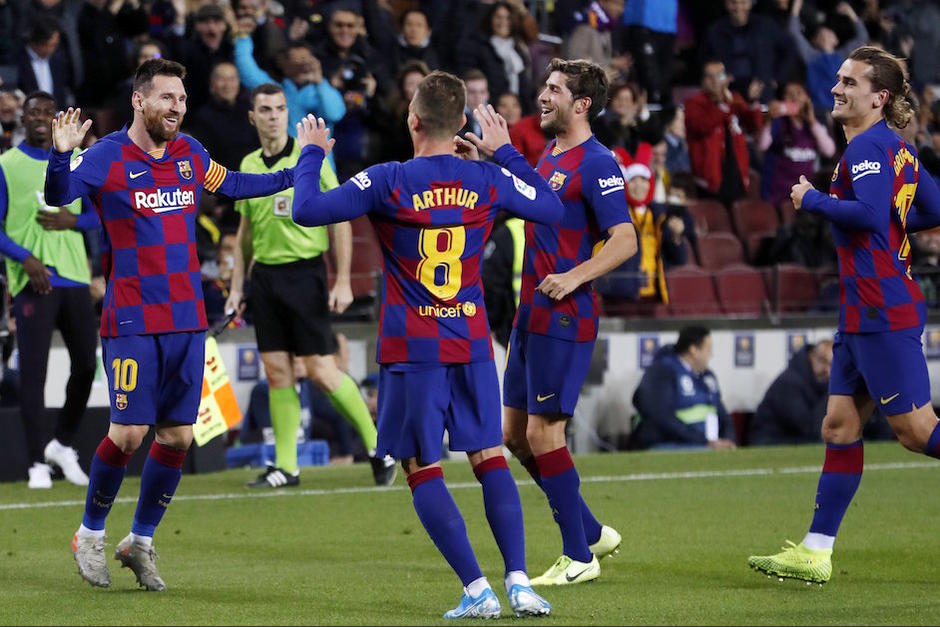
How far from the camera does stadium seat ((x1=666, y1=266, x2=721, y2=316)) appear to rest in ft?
51.7

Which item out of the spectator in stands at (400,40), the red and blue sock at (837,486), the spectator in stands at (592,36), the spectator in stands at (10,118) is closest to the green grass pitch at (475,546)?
the red and blue sock at (837,486)

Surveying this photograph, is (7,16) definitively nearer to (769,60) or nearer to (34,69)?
(34,69)

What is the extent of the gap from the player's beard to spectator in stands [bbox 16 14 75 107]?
24.0 feet

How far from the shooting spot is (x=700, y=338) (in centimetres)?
1431

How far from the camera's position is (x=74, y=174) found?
22.5 feet

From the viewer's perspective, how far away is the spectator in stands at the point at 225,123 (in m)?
14.2

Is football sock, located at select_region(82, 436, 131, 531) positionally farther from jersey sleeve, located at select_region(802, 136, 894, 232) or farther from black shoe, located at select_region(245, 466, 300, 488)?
black shoe, located at select_region(245, 466, 300, 488)

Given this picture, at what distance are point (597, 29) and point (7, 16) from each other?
6458 millimetres

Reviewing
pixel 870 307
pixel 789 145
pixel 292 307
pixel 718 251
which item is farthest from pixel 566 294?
pixel 789 145

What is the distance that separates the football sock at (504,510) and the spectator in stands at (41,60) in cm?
887

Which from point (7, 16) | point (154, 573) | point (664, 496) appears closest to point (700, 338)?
point (664, 496)

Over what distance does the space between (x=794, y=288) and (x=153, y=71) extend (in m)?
9.98

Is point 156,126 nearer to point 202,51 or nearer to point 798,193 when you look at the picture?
point 798,193

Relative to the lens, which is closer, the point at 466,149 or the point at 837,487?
the point at 466,149
